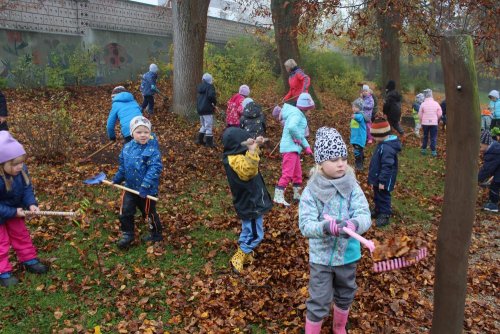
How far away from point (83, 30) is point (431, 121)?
1286cm

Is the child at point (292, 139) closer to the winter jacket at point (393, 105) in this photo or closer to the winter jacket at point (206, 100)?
the winter jacket at point (206, 100)

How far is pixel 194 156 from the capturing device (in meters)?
9.69

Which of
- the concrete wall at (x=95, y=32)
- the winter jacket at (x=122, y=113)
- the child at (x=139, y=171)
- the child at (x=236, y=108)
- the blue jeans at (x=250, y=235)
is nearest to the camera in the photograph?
the blue jeans at (x=250, y=235)

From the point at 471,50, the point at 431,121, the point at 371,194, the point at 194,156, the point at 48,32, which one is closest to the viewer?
the point at 471,50

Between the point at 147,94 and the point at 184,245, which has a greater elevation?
the point at 147,94

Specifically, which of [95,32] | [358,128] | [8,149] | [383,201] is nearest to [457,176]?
[383,201]

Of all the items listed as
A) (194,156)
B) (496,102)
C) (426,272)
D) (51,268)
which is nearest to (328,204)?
(426,272)

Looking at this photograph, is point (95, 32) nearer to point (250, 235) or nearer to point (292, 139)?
point (292, 139)

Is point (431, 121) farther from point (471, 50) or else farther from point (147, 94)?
point (471, 50)

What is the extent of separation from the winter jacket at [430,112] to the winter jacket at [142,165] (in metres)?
8.70

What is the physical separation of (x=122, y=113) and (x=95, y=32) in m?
10.8

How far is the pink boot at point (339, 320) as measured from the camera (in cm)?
380

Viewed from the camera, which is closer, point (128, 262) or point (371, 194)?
point (128, 262)

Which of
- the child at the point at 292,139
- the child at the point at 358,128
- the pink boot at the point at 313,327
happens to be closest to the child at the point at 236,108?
the child at the point at 358,128
